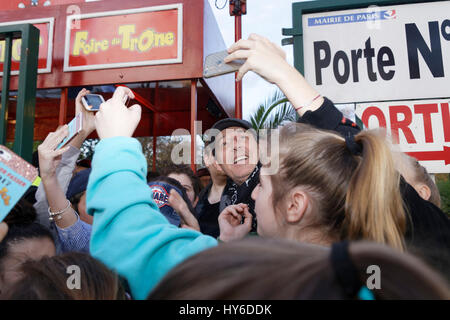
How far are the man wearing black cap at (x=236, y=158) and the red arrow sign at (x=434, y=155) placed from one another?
3.02 feet

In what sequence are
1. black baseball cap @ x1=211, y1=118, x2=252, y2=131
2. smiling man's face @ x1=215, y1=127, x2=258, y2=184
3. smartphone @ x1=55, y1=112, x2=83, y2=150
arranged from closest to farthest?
1. smartphone @ x1=55, y1=112, x2=83, y2=150
2. smiling man's face @ x1=215, y1=127, x2=258, y2=184
3. black baseball cap @ x1=211, y1=118, x2=252, y2=131

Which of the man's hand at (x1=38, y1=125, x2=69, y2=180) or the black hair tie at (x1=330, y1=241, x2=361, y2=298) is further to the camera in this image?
the man's hand at (x1=38, y1=125, x2=69, y2=180)

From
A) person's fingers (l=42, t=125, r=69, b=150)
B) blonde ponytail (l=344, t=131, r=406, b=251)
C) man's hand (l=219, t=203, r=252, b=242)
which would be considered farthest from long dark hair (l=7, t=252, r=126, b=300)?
person's fingers (l=42, t=125, r=69, b=150)

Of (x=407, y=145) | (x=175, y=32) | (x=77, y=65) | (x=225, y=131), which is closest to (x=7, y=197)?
(x=225, y=131)

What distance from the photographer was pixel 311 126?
42.3 inches

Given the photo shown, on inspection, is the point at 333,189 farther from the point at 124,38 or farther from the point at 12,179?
the point at 124,38

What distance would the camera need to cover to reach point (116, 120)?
0.96 metres

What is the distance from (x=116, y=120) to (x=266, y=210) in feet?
1.75

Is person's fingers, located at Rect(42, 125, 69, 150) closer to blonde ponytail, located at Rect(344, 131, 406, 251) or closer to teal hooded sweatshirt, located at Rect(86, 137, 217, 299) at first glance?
teal hooded sweatshirt, located at Rect(86, 137, 217, 299)

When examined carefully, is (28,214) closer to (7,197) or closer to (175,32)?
(7,197)

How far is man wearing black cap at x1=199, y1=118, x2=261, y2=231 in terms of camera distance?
6.86 ft

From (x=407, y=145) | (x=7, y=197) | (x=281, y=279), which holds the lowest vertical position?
(x=281, y=279)

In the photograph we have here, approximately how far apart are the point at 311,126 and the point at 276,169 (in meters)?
0.18

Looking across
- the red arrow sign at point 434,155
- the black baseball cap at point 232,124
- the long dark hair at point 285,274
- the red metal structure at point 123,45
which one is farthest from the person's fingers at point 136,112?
the red metal structure at point 123,45
